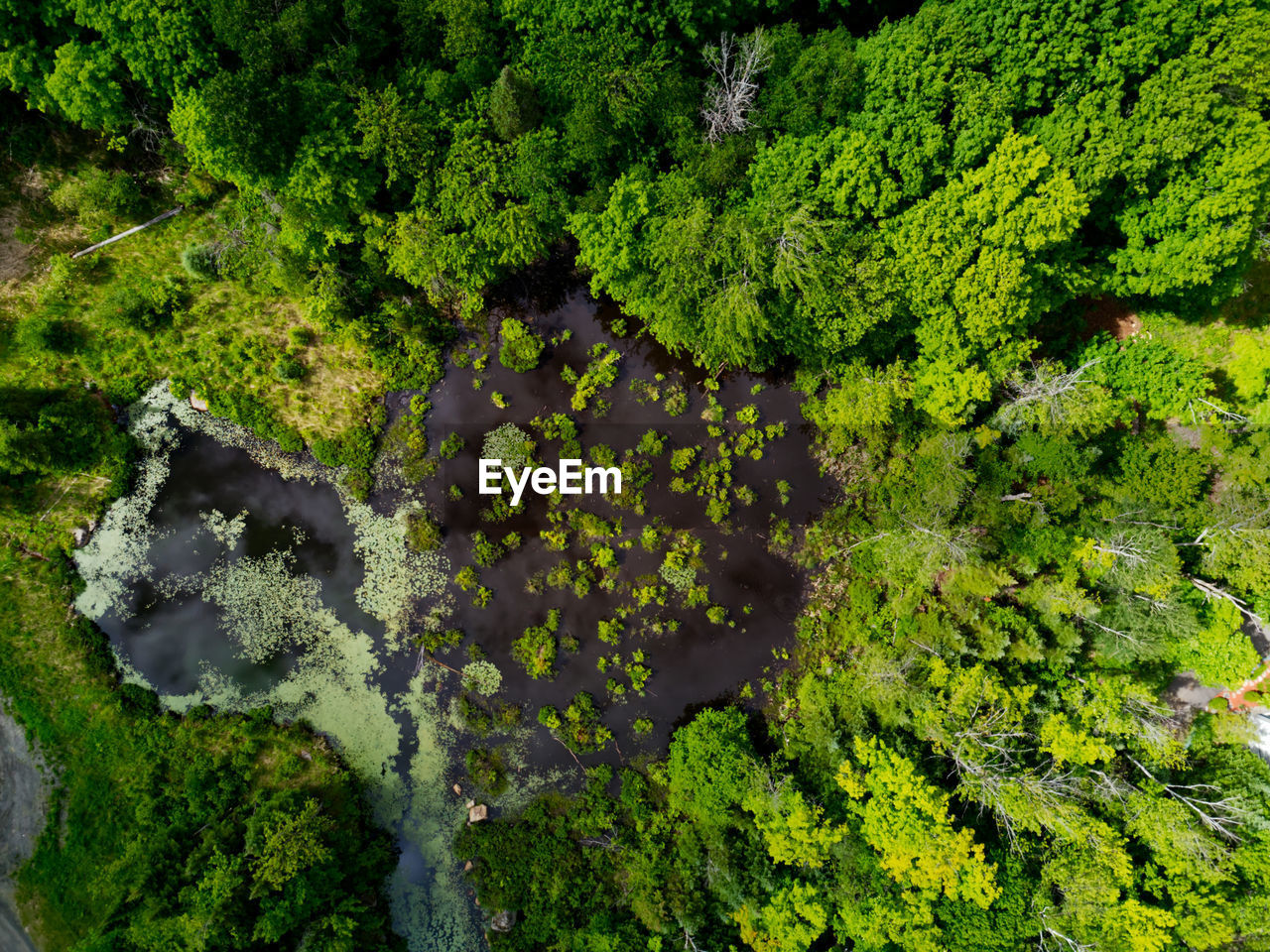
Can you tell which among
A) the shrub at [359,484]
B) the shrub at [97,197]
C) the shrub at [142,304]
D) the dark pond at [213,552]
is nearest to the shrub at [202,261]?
the shrub at [142,304]

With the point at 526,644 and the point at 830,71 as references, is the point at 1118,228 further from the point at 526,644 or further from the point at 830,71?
the point at 526,644

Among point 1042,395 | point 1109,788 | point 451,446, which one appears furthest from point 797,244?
point 1109,788

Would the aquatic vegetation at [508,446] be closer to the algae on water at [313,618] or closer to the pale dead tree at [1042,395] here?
the algae on water at [313,618]

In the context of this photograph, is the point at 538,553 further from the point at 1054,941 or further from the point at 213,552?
the point at 1054,941

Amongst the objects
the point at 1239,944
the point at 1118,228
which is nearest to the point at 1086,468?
the point at 1118,228

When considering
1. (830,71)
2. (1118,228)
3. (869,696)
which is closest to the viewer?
(830,71)

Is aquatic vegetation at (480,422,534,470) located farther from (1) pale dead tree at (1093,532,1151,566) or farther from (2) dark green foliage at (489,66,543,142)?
(1) pale dead tree at (1093,532,1151,566)

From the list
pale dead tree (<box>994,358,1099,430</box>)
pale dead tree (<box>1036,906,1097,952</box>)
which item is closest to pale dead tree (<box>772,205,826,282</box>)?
pale dead tree (<box>994,358,1099,430</box>)
